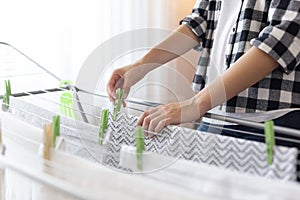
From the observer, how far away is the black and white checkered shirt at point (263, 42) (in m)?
0.79

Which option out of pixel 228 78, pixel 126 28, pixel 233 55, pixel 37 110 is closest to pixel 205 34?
pixel 233 55

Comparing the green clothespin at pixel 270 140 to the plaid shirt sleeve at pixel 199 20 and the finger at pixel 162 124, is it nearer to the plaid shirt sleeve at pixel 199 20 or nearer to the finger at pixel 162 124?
the finger at pixel 162 124

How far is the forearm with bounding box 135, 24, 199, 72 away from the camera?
3.44 ft

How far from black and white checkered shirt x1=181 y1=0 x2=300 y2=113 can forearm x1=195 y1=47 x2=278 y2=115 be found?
0.02m

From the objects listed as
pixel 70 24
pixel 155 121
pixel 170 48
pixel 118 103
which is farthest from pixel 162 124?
pixel 70 24

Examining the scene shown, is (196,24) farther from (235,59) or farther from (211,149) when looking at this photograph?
(211,149)

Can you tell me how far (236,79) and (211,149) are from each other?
186 millimetres

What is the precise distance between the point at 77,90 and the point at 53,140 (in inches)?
15.4

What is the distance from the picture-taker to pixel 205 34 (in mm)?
1097

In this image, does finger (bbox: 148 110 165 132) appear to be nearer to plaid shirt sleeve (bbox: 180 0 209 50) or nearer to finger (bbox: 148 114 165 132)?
finger (bbox: 148 114 165 132)

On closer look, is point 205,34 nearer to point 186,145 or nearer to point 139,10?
point 186,145

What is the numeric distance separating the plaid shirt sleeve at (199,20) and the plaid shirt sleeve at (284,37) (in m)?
0.29

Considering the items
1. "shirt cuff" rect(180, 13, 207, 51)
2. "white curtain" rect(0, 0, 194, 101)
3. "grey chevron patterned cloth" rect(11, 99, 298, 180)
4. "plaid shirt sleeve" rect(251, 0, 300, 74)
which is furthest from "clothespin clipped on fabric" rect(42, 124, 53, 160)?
"white curtain" rect(0, 0, 194, 101)

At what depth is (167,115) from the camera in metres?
0.73
